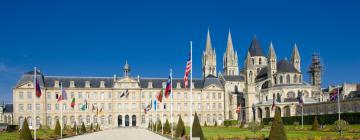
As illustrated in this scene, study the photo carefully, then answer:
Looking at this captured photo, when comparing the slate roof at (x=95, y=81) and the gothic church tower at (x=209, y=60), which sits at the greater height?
the gothic church tower at (x=209, y=60)

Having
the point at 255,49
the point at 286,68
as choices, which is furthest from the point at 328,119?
the point at 255,49

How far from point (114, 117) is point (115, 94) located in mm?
4361

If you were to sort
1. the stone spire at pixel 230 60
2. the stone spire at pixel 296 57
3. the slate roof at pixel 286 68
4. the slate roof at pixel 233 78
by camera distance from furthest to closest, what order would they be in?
the stone spire at pixel 230 60, the slate roof at pixel 233 78, the stone spire at pixel 296 57, the slate roof at pixel 286 68

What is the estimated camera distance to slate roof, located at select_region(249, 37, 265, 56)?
11808cm

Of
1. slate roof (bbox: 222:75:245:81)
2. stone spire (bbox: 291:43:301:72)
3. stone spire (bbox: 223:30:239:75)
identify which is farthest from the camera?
stone spire (bbox: 223:30:239:75)

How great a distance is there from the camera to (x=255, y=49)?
391ft

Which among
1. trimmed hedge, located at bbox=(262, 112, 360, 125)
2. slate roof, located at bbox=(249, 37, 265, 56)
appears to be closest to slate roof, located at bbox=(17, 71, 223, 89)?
trimmed hedge, located at bbox=(262, 112, 360, 125)

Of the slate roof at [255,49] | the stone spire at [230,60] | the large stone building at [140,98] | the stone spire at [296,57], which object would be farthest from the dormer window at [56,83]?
the slate roof at [255,49]

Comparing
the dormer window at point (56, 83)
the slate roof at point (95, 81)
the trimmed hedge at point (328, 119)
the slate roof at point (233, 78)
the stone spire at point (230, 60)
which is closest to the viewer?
the trimmed hedge at point (328, 119)

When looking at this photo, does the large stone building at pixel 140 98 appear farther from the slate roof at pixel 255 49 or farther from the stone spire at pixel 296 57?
the slate roof at pixel 255 49

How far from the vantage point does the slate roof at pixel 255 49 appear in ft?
387

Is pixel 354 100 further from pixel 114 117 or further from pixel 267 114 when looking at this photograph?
pixel 114 117

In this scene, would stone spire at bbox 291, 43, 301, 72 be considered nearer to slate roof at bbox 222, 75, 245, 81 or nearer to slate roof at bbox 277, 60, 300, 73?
slate roof at bbox 277, 60, 300, 73

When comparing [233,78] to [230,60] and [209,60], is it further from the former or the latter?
[230,60]
